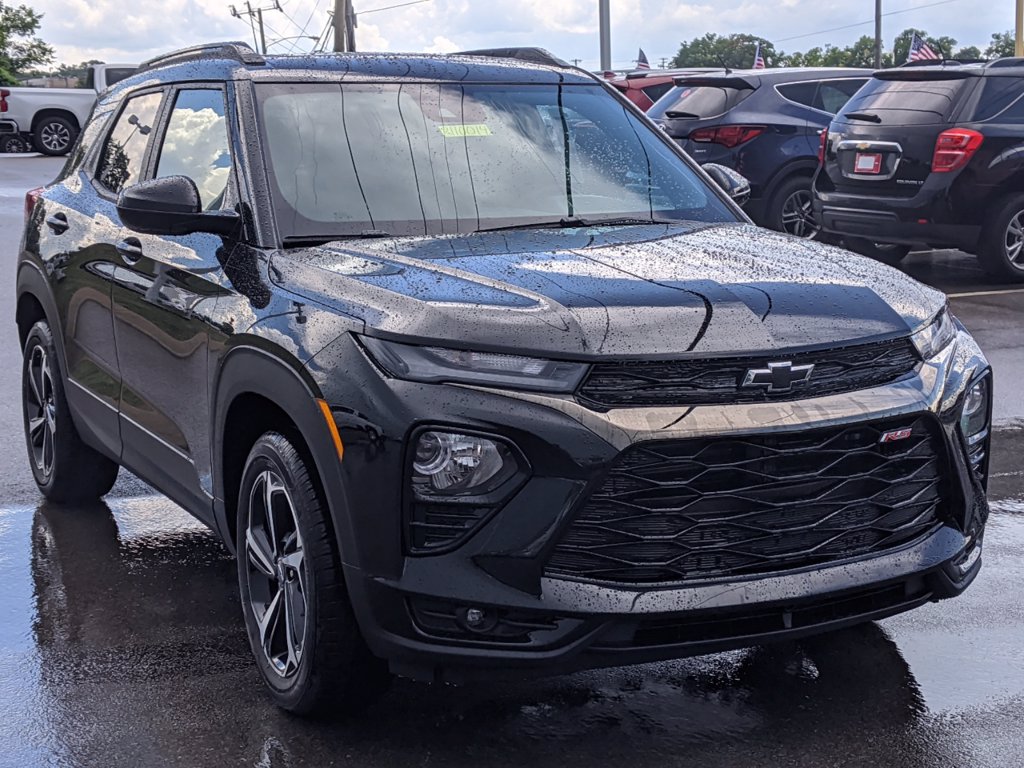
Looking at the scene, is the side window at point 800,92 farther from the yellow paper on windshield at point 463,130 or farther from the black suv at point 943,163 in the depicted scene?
the yellow paper on windshield at point 463,130

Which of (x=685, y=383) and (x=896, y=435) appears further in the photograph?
(x=896, y=435)

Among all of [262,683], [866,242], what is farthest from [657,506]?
[866,242]

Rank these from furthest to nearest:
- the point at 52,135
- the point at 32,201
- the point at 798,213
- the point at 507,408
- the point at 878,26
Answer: the point at 878,26 < the point at 52,135 < the point at 798,213 < the point at 32,201 < the point at 507,408

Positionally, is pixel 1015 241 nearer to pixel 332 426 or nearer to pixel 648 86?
pixel 648 86

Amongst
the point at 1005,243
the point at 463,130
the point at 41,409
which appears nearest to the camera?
the point at 463,130

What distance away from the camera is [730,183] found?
5.28 m

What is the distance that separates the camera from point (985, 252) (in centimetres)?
1203

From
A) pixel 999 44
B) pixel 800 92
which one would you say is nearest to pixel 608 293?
pixel 800 92

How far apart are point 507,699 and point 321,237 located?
1.45 m

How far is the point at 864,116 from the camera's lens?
1223 centimetres

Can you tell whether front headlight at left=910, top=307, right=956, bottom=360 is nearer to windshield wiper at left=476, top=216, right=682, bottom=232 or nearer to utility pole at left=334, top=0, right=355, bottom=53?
windshield wiper at left=476, top=216, right=682, bottom=232

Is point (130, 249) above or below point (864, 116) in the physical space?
above

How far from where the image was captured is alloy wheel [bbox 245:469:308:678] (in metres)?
3.76

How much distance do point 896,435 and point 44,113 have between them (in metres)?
29.2
